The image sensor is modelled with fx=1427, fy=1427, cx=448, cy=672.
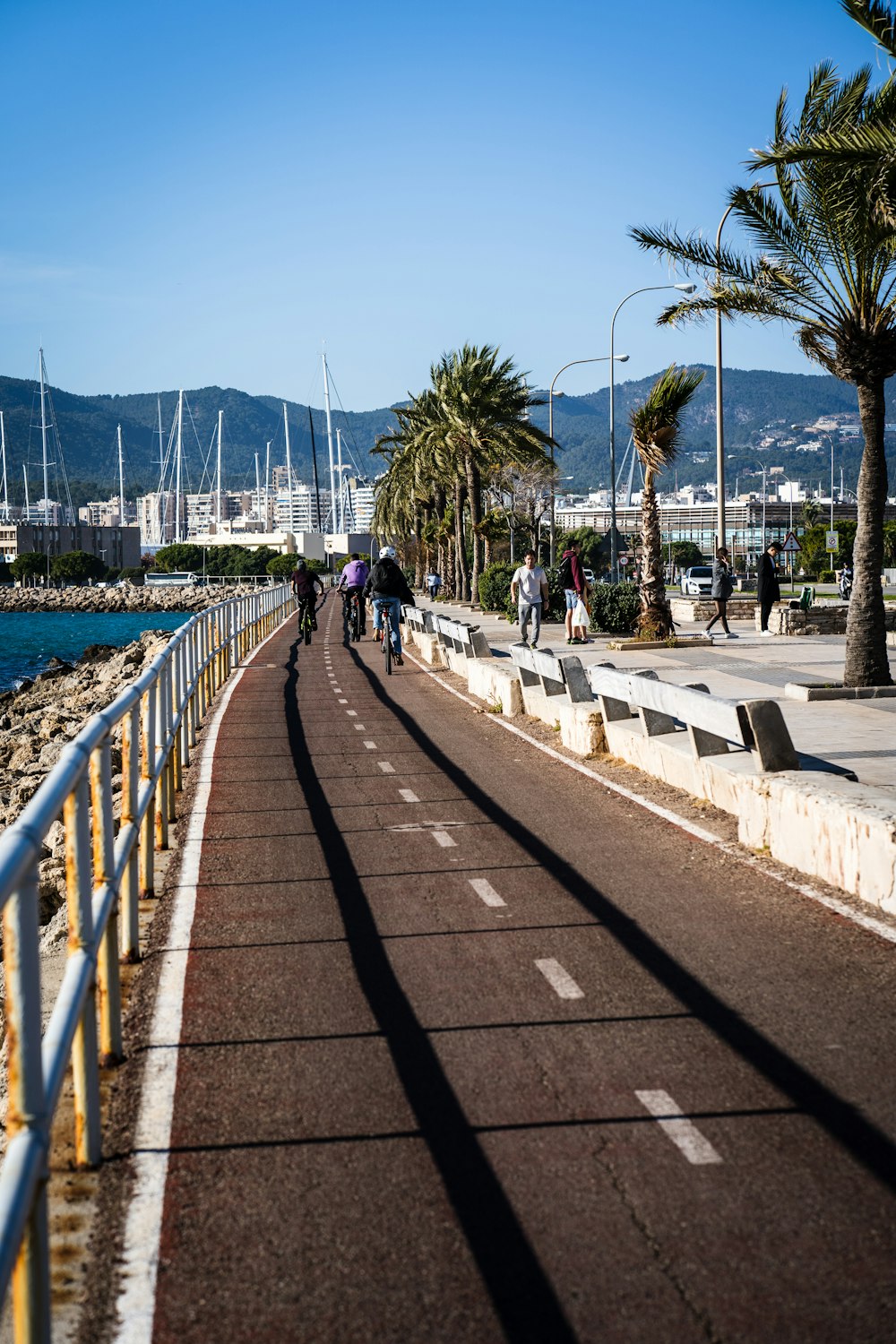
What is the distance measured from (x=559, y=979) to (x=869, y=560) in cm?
1240

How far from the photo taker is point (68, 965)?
14.3 feet

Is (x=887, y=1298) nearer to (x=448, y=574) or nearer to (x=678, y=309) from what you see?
(x=678, y=309)

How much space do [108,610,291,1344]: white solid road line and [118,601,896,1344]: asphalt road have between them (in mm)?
51

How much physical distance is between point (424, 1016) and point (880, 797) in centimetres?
358

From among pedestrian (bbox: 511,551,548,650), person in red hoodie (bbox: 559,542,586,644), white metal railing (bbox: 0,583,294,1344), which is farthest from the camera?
person in red hoodie (bbox: 559,542,586,644)

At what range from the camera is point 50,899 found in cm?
1109

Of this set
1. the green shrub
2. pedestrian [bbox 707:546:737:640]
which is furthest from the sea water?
pedestrian [bbox 707:546:737:640]

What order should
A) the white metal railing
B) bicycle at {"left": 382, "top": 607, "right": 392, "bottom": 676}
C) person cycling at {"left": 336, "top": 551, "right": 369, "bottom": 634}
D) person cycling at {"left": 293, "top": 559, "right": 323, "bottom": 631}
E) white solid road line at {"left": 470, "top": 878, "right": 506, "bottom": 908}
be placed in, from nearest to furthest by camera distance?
the white metal railing < white solid road line at {"left": 470, "top": 878, "right": 506, "bottom": 908} < bicycle at {"left": 382, "top": 607, "right": 392, "bottom": 676} < person cycling at {"left": 336, "top": 551, "right": 369, "bottom": 634} < person cycling at {"left": 293, "top": 559, "right": 323, "bottom": 631}

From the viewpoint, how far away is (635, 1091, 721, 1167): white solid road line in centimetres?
448

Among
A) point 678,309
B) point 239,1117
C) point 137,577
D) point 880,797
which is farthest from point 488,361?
point 137,577

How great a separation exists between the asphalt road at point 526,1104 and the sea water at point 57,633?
48149 millimetres

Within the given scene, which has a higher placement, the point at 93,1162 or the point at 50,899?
the point at 93,1162

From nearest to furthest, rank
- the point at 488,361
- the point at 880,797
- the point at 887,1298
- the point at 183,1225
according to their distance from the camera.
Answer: the point at 887,1298, the point at 183,1225, the point at 880,797, the point at 488,361

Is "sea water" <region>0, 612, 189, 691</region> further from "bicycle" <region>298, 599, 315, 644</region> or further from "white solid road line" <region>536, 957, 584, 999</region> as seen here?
"white solid road line" <region>536, 957, 584, 999</region>
